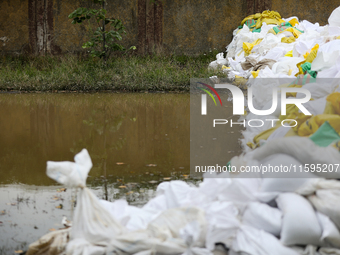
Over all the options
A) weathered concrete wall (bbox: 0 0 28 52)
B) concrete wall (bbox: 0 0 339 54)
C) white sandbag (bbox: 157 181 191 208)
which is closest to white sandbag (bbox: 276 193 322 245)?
white sandbag (bbox: 157 181 191 208)

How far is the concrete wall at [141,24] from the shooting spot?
889cm

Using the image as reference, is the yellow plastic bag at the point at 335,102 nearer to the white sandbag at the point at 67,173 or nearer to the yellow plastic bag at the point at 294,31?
the white sandbag at the point at 67,173

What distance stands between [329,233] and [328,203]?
12 cm

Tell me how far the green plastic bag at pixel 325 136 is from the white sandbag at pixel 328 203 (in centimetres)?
39

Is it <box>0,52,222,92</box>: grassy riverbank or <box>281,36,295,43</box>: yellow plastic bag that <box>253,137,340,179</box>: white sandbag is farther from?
<box>0,52,222,92</box>: grassy riverbank

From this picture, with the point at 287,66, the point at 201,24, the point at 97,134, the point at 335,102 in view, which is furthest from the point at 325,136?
the point at 201,24

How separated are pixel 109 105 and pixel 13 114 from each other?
114cm

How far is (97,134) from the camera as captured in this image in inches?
148

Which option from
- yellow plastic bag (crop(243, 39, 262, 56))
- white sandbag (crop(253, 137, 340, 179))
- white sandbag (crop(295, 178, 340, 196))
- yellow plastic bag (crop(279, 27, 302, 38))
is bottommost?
white sandbag (crop(295, 178, 340, 196))

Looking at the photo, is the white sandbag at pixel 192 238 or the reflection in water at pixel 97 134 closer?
the white sandbag at pixel 192 238

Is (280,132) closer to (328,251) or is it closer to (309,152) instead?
(309,152)

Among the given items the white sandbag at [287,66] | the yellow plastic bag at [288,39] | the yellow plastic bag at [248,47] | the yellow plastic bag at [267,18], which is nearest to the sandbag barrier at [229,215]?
the white sandbag at [287,66]

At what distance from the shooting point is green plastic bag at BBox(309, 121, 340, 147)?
6.50 feet

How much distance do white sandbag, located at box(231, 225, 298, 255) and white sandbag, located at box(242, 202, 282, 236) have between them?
0.03 meters
